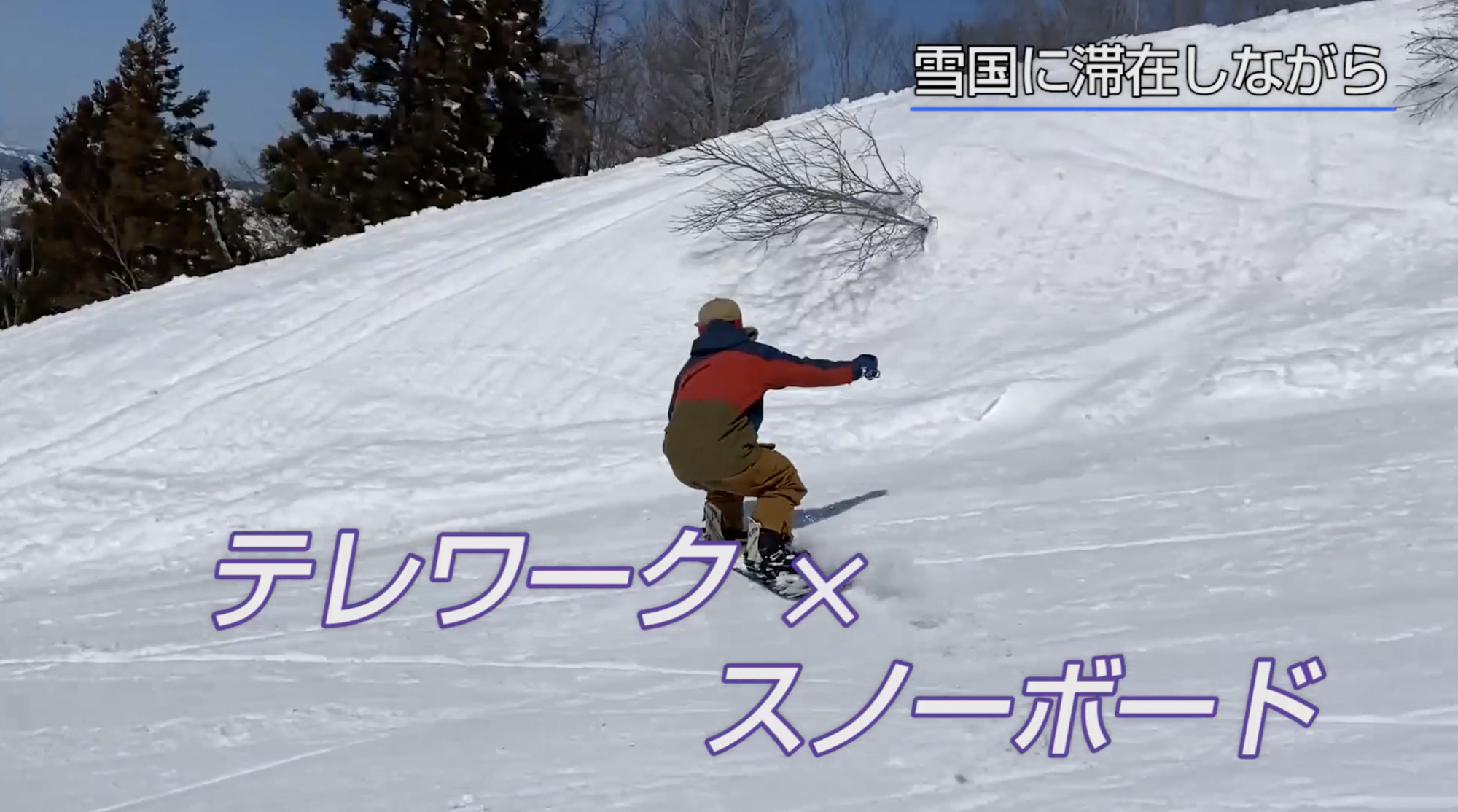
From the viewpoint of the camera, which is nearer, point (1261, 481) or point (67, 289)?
point (1261, 481)

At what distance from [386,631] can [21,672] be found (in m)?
1.82

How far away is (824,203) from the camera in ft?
40.4

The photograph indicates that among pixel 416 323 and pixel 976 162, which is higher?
pixel 976 162

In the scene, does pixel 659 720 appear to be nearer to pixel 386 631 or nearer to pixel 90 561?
pixel 386 631

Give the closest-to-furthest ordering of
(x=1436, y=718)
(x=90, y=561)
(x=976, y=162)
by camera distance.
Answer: (x=1436, y=718)
(x=90, y=561)
(x=976, y=162)

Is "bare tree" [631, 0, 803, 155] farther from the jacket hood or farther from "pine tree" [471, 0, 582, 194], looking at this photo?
the jacket hood

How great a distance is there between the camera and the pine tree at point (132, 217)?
29.0 m

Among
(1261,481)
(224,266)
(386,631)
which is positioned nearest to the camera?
(386,631)

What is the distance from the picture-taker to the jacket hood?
5.58m

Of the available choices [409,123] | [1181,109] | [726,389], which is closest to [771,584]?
[726,389]

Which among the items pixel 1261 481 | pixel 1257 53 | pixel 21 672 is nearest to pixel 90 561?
pixel 21 672

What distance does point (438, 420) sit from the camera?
9992mm

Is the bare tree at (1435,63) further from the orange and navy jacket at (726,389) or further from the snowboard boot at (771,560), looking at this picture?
the snowboard boot at (771,560)

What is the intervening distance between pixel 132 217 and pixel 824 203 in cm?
2309
